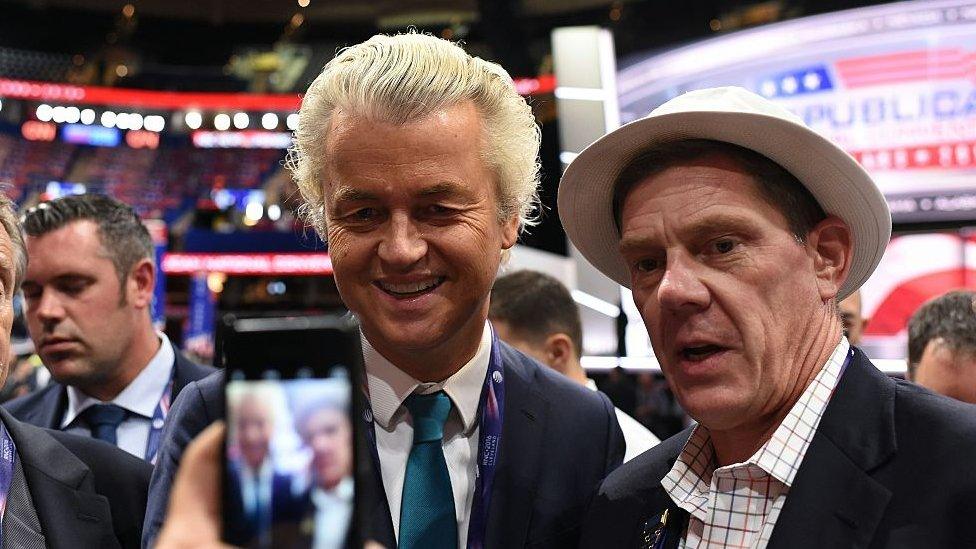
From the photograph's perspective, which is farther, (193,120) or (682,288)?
(193,120)

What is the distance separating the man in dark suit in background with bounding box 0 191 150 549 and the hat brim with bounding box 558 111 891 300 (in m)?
1.13

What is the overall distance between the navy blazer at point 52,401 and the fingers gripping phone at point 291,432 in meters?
2.73

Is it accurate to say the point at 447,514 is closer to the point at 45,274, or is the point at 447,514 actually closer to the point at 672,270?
the point at 672,270

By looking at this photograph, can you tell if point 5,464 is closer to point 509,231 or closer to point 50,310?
point 509,231

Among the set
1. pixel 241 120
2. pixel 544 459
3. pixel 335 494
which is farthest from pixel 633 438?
pixel 241 120

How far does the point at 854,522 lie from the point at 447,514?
675mm

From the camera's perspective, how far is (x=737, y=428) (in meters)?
1.59

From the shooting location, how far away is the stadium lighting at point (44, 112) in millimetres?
24172

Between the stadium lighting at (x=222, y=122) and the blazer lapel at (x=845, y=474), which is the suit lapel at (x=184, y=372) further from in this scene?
the stadium lighting at (x=222, y=122)

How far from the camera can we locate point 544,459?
6.12ft

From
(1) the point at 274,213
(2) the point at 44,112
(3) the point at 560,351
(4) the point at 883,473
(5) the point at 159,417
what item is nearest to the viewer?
(4) the point at 883,473

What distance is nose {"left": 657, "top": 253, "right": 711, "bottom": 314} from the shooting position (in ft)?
4.91

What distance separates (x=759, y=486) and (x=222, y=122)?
81.9ft

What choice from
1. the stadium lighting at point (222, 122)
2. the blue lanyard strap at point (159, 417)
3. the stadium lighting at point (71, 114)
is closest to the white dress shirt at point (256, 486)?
the blue lanyard strap at point (159, 417)
